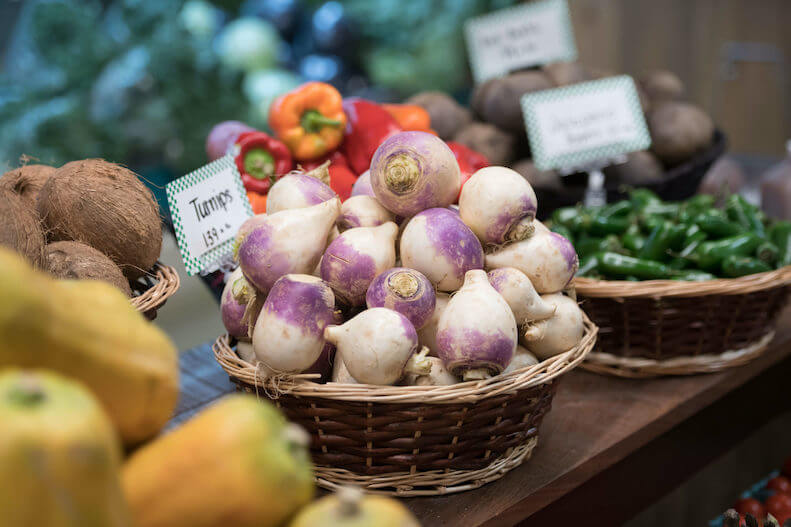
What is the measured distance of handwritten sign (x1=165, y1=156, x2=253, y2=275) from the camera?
1.12 meters

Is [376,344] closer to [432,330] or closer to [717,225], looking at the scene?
[432,330]

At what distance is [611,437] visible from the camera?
1068mm

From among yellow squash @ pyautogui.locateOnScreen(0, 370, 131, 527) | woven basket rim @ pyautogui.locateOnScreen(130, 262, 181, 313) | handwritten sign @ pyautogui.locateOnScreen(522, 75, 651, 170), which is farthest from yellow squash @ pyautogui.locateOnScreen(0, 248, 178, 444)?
handwritten sign @ pyautogui.locateOnScreen(522, 75, 651, 170)

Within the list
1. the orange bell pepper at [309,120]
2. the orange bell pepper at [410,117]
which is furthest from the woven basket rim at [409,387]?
the orange bell pepper at [410,117]

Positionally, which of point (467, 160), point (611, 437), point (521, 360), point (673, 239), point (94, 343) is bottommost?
point (611, 437)

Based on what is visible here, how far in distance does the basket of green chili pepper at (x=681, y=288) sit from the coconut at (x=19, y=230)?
0.87 metres

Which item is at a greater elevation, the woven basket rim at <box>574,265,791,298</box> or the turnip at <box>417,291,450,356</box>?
the turnip at <box>417,291,450,356</box>

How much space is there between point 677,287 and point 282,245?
70 cm

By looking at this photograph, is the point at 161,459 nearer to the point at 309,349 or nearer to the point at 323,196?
the point at 309,349

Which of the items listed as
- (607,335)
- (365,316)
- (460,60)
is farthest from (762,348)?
(460,60)

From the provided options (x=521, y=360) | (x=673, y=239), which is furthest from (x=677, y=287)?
(x=521, y=360)

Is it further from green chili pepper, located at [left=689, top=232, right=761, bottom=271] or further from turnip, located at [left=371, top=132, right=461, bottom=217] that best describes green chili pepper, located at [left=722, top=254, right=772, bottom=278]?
turnip, located at [left=371, top=132, right=461, bottom=217]

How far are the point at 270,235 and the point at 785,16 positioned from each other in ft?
12.4

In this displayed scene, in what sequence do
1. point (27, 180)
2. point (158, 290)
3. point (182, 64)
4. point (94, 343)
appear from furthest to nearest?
point (182, 64) < point (27, 180) < point (158, 290) < point (94, 343)
